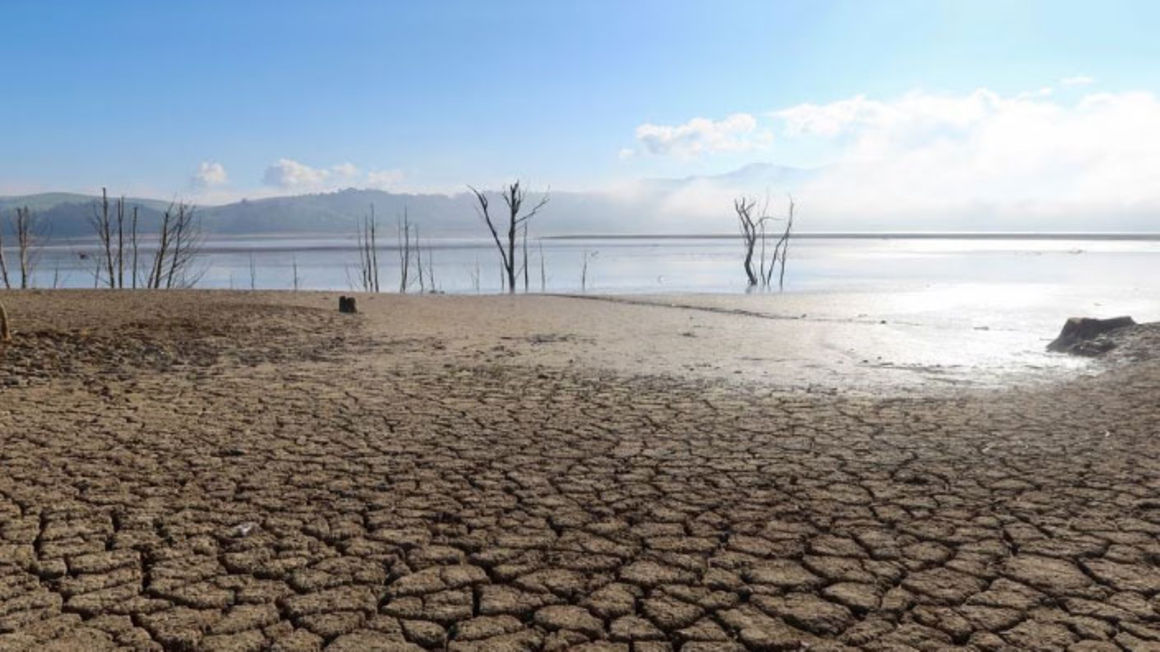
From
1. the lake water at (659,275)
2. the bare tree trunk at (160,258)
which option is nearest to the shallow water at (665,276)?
the lake water at (659,275)

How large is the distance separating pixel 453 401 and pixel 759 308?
37.7 ft

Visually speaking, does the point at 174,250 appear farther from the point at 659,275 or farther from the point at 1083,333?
the point at 1083,333

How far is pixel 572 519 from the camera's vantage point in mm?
3869

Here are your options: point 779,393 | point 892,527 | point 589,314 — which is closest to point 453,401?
point 779,393

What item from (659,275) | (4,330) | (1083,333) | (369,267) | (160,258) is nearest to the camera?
(4,330)

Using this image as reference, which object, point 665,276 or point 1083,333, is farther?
point 665,276

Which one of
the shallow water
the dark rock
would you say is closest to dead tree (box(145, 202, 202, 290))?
the shallow water

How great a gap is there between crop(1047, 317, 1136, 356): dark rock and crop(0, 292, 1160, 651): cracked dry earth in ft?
11.1

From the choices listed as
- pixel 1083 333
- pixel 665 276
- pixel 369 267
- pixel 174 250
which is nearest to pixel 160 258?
pixel 174 250

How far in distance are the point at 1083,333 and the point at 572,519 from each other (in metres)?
9.15

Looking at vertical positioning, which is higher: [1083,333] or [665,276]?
[665,276]

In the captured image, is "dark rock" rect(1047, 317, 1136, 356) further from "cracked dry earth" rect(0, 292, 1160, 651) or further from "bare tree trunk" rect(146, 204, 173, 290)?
"bare tree trunk" rect(146, 204, 173, 290)

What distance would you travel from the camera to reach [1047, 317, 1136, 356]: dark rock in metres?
9.94

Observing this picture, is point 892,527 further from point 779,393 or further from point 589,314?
point 589,314
